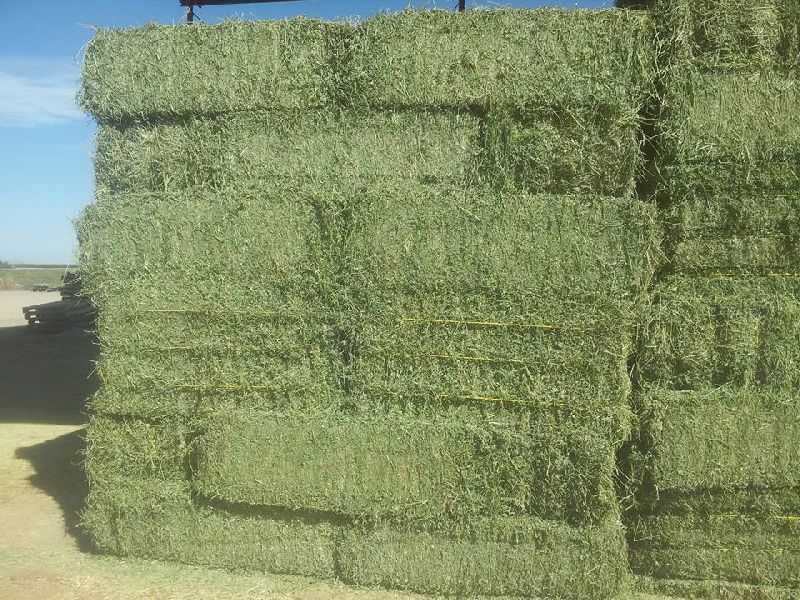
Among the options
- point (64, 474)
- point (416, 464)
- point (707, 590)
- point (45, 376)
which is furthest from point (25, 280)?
point (707, 590)

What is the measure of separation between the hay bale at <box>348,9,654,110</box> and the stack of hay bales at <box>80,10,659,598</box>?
0.01m

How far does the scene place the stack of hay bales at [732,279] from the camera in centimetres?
370

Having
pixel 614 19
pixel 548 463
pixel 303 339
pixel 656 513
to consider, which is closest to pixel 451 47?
pixel 614 19

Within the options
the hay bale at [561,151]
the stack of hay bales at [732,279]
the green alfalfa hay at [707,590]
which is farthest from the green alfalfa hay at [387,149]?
the green alfalfa hay at [707,590]

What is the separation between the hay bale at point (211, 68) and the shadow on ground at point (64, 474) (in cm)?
236

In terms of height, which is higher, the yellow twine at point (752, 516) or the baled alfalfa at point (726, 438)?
the baled alfalfa at point (726, 438)

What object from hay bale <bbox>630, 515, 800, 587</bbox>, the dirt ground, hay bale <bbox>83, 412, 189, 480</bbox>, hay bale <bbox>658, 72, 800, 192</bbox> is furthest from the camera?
hay bale <bbox>83, 412, 189, 480</bbox>

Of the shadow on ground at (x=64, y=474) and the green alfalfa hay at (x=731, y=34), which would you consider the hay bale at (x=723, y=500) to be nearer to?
the green alfalfa hay at (x=731, y=34)

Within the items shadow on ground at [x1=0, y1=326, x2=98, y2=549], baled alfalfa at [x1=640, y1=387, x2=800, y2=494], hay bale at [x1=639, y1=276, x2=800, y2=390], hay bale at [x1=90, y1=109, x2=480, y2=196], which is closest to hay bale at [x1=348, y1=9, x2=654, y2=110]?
hay bale at [x1=90, y1=109, x2=480, y2=196]

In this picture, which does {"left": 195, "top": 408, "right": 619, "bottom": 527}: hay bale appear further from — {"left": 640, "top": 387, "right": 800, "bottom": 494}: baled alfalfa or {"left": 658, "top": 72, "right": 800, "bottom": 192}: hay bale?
{"left": 658, "top": 72, "right": 800, "bottom": 192}: hay bale

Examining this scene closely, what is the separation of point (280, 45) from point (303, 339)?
1.76m

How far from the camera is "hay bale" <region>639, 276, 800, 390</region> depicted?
3.70 metres

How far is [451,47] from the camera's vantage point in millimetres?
3918

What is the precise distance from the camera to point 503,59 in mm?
3869
